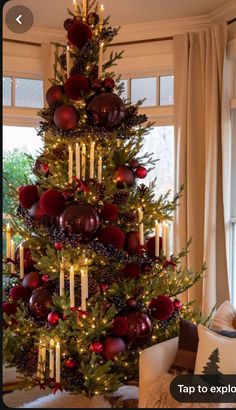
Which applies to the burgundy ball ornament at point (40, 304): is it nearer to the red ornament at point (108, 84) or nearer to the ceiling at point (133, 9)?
the red ornament at point (108, 84)

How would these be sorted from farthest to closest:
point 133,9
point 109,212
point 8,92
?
point 8,92
point 133,9
point 109,212

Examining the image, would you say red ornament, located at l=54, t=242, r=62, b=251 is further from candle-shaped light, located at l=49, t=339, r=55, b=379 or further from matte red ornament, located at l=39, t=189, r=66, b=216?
candle-shaped light, located at l=49, t=339, r=55, b=379

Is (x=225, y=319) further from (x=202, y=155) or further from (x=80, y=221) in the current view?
(x=202, y=155)

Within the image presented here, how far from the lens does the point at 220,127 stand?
323cm

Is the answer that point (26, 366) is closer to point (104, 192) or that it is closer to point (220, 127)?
point (104, 192)

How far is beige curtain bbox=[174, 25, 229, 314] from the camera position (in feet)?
10.5

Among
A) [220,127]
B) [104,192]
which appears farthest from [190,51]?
[104,192]

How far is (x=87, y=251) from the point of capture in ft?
6.79

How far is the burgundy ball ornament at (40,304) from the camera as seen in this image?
82.1 inches

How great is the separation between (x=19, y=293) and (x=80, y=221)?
1.89ft

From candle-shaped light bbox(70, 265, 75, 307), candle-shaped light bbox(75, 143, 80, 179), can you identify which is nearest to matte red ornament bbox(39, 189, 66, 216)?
candle-shaped light bbox(75, 143, 80, 179)

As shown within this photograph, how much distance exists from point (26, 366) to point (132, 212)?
85cm

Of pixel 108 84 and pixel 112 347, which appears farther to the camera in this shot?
pixel 108 84

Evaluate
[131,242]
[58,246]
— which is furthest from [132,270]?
[58,246]
